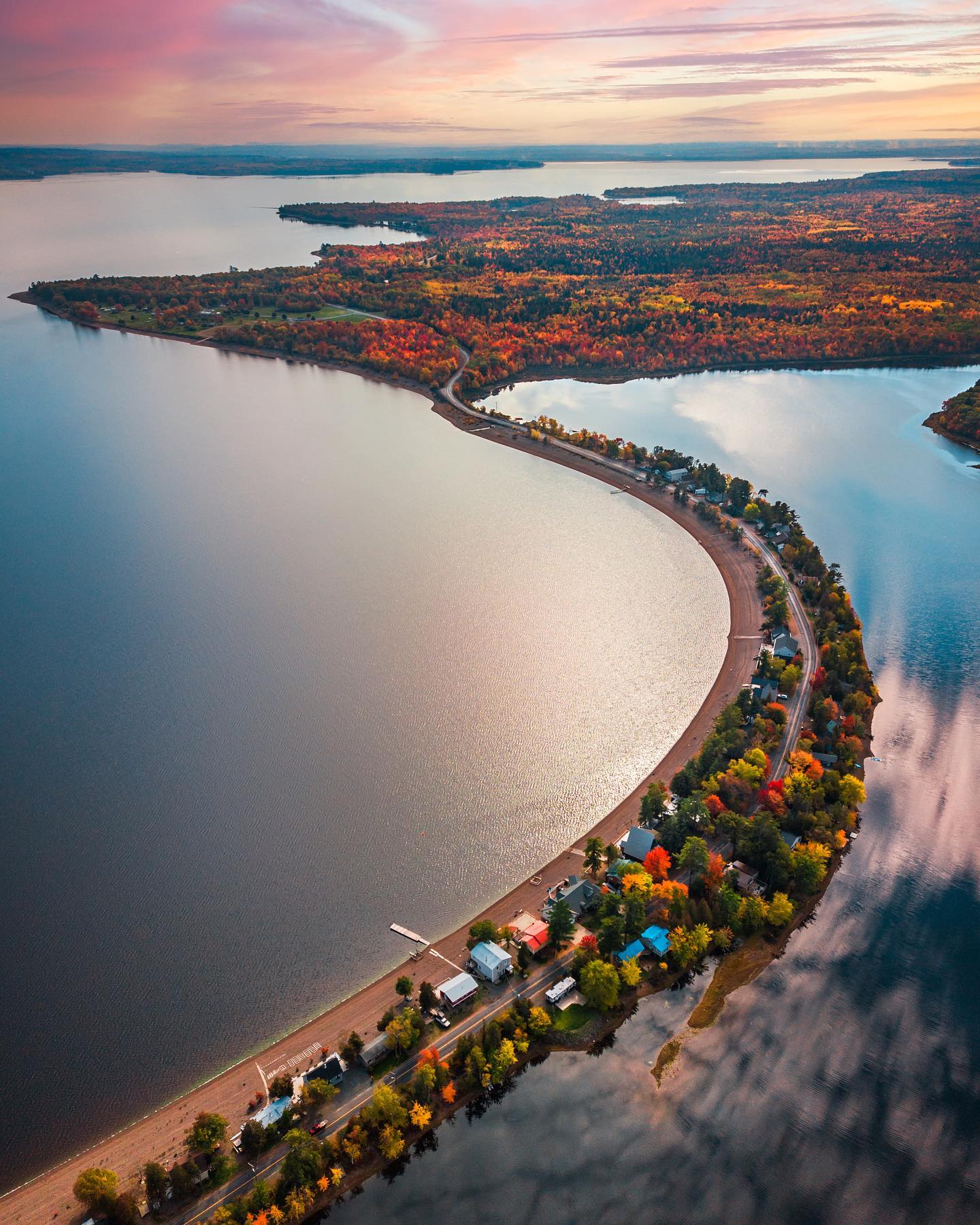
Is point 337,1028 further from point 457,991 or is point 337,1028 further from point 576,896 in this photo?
point 576,896

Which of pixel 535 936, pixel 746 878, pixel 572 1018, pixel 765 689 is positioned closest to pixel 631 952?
pixel 572 1018

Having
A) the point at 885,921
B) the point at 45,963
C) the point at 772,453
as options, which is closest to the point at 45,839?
the point at 45,963

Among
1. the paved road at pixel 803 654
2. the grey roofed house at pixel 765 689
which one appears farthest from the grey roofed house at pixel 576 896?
the grey roofed house at pixel 765 689

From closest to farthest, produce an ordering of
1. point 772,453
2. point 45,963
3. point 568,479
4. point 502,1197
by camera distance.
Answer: point 502,1197 → point 45,963 → point 568,479 → point 772,453

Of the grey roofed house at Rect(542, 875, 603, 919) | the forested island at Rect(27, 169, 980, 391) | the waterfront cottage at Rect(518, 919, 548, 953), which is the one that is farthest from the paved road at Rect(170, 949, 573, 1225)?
the forested island at Rect(27, 169, 980, 391)

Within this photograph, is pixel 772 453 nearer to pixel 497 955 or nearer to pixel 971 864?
pixel 971 864

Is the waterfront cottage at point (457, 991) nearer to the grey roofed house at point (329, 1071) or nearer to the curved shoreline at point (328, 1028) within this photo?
the curved shoreline at point (328, 1028)
